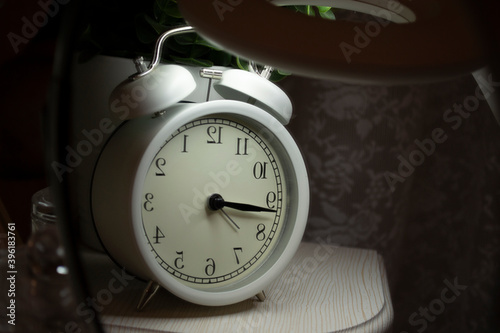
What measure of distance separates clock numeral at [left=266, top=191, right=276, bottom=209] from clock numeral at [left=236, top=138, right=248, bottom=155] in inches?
2.3

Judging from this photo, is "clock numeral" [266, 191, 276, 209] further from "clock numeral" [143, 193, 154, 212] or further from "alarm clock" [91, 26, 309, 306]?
"clock numeral" [143, 193, 154, 212]

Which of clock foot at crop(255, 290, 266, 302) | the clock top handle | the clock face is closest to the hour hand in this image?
the clock face

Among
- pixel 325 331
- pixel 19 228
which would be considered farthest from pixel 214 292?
pixel 19 228

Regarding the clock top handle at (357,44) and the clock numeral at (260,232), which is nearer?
the clock top handle at (357,44)

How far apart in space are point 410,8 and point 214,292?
0.42 m

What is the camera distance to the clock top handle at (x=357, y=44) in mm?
263

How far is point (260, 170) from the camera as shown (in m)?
0.67

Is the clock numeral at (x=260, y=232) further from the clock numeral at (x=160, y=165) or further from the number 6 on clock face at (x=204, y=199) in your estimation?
the clock numeral at (x=160, y=165)

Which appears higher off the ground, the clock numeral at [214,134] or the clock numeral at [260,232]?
the clock numeral at [214,134]

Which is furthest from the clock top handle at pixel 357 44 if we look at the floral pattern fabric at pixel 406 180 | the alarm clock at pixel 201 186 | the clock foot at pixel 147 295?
the floral pattern fabric at pixel 406 180

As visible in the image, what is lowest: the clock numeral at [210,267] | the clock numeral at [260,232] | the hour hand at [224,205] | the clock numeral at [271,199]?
the clock numeral at [210,267]

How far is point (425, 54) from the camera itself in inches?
10.3

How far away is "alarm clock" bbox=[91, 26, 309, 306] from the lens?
0.60 meters

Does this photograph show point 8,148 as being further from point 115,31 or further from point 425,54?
point 425,54
